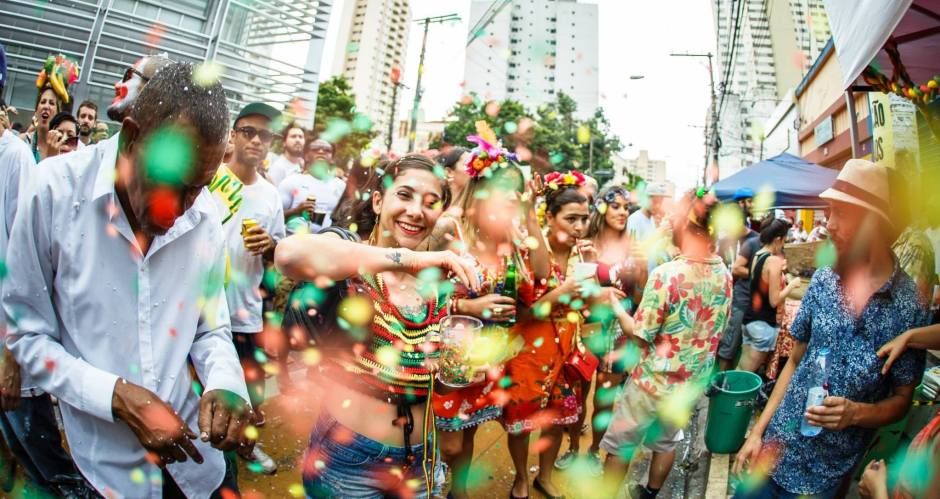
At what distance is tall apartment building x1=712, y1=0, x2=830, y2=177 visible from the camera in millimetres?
12484

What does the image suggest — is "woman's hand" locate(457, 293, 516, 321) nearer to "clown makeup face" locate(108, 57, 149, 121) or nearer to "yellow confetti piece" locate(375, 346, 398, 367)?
"yellow confetti piece" locate(375, 346, 398, 367)

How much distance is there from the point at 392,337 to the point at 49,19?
18.8 m

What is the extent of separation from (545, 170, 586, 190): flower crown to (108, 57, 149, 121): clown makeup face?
9.10 feet

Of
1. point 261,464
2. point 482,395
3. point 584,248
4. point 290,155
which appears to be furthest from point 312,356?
point 290,155

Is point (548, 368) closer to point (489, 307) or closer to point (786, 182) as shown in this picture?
point (489, 307)

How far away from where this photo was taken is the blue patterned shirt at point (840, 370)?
2.03m

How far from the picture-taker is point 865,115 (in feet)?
34.7

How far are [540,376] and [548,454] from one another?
72 centimetres

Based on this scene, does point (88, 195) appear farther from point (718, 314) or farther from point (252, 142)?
point (718, 314)

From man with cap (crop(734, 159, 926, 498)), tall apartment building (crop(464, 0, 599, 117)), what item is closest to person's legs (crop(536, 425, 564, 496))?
man with cap (crop(734, 159, 926, 498))

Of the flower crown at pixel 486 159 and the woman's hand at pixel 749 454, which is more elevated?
the flower crown at pixel 486 159

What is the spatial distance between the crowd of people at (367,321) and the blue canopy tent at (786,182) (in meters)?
5.18

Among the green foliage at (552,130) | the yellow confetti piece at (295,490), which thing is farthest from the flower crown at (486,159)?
the green foliage at (552,130)

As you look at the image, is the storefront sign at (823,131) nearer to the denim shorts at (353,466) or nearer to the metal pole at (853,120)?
the metal pole at (853,120)
